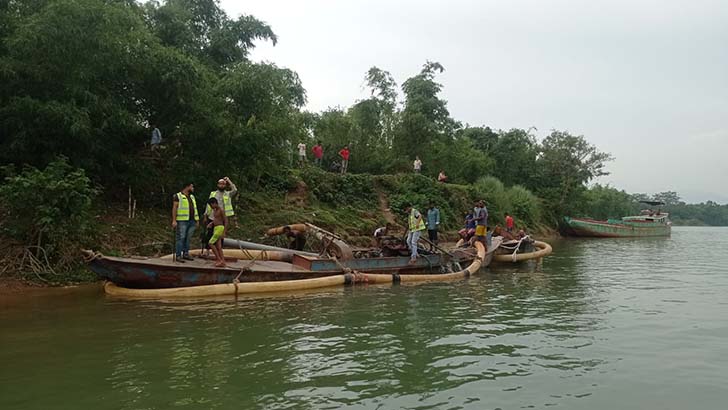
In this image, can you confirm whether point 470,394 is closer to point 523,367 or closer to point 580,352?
point 523,367

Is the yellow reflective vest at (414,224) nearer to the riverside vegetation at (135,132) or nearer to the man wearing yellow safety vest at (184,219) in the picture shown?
the riverside vegetation at (135,132)

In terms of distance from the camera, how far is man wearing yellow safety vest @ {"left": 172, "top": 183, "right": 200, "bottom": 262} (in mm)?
11094

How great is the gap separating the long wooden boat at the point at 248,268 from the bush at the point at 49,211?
52.5 inches

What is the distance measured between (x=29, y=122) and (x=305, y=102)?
16.9 m

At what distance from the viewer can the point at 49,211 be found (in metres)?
11.0

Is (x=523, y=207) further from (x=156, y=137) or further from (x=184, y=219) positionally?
(x=184, y=219)

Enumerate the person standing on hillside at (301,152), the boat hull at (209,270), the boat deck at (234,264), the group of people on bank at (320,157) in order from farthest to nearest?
the group of people on bank at (320,157) → the person standing on hillside at (301,152) → the boat deck at (234,264) → the boat hull at (209,270)

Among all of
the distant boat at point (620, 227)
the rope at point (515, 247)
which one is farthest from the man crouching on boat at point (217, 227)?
the distant boat at point (620, 227)

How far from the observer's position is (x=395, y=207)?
2733 cm

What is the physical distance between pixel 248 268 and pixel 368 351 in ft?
17.4

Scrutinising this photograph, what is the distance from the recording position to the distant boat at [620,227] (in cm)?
3906

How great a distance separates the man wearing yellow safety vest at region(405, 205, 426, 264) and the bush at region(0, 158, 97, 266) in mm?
8007

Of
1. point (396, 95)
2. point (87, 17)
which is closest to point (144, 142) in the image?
point (87, 17)

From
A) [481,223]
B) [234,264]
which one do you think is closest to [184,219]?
[234,264]
